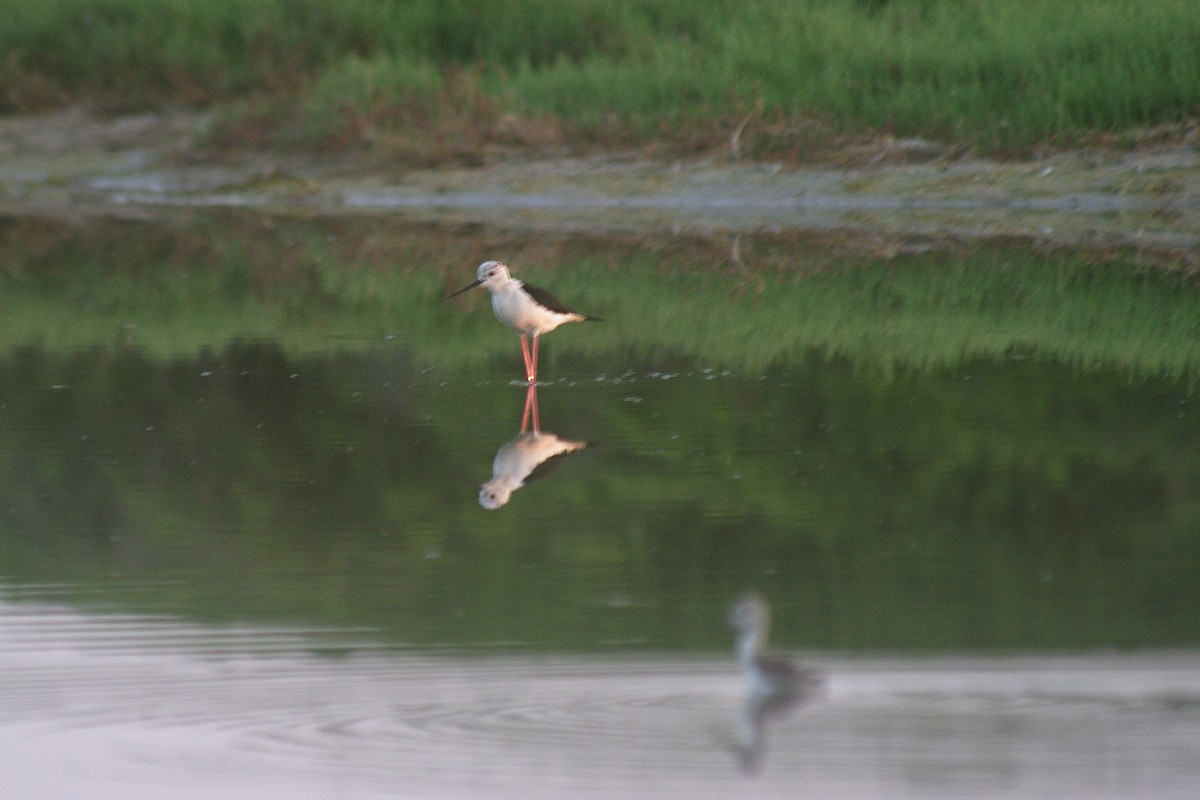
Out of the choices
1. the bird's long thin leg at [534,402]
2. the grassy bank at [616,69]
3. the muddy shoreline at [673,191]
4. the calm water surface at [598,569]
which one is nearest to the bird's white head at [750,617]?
the calm water surface at [598,569]

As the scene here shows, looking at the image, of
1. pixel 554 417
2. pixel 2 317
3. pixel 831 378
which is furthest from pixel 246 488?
pixel 2 317

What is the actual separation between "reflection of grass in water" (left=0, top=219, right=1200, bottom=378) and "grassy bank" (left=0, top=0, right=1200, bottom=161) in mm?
4924

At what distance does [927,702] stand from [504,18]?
75.3 feet

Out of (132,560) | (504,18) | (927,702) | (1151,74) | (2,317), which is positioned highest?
(504,18)

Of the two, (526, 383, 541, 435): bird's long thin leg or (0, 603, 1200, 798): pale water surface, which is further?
(526, 383, 541, 435): bird's long thin leg

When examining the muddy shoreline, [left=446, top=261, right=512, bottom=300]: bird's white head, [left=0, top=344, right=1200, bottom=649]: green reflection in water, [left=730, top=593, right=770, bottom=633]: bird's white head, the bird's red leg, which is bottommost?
[left=730, top=593, right=770, bottom=633]: bird's white head

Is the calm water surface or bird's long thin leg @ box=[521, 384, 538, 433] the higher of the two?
bird's long thin leg @ box=[521, 384, 538, 433]

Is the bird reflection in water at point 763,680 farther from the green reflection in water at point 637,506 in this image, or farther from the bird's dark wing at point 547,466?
the bird's dark wing at point 547,466

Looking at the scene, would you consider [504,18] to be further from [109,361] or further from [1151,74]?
[109,361]

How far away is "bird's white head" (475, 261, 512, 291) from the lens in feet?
36.9

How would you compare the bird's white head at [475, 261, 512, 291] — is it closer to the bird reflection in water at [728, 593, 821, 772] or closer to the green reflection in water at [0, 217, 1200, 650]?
the green reflection in water at [0, 217, 1200, 650]

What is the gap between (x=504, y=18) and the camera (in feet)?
90.7

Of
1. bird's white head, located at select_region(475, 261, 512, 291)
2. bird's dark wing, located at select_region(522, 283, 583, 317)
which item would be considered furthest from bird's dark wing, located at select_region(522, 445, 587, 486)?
bird's white head, located at select_region(475, 261, 512, 291)

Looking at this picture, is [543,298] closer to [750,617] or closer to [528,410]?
[528,410]
